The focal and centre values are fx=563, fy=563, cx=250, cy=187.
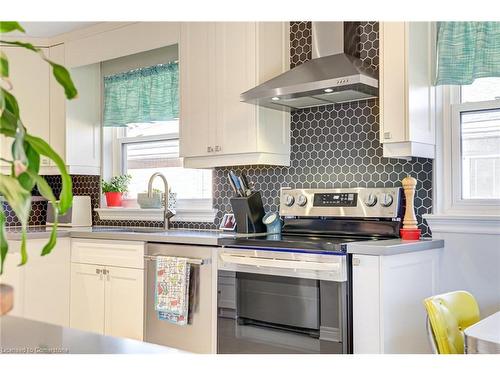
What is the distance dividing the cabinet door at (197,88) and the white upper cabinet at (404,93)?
3.59 feet

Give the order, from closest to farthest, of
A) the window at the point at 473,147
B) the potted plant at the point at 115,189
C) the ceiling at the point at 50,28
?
the window at the point at 473,147 < the ceiling at the point at 50,28 < the potted plant at the point at 115,189

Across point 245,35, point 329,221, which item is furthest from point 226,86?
point 329,221

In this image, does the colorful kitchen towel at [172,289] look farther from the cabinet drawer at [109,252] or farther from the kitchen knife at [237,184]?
the kitchen knife at [237,184]

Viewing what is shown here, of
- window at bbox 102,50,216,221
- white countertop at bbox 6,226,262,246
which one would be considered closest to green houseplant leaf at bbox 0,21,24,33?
white countertop at bbox 6,226,262,246

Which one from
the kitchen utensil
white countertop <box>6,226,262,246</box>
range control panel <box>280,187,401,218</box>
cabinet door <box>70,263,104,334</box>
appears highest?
range control panel <box>280,187,401,218</box>

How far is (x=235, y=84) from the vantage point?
3232 millimetres

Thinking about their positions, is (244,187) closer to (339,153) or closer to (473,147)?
(339,153)

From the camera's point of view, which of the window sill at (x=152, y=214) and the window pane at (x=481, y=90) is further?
the window sill at (x=152, y=214)

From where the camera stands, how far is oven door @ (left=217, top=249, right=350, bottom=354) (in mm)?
2385

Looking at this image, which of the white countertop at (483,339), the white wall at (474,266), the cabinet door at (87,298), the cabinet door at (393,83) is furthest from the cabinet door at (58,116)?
the white countertop at (483,339)

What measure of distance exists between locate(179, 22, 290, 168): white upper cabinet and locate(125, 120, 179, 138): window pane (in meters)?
0.60

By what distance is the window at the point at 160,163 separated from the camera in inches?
154

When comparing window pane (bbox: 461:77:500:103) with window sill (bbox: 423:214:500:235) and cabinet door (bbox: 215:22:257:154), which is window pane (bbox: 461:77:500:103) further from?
cabinet door (bbox: 215:22:257:154)

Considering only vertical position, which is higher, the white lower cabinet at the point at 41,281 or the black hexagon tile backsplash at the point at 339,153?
the black hexagon tile backsplash at the point at 339,153
